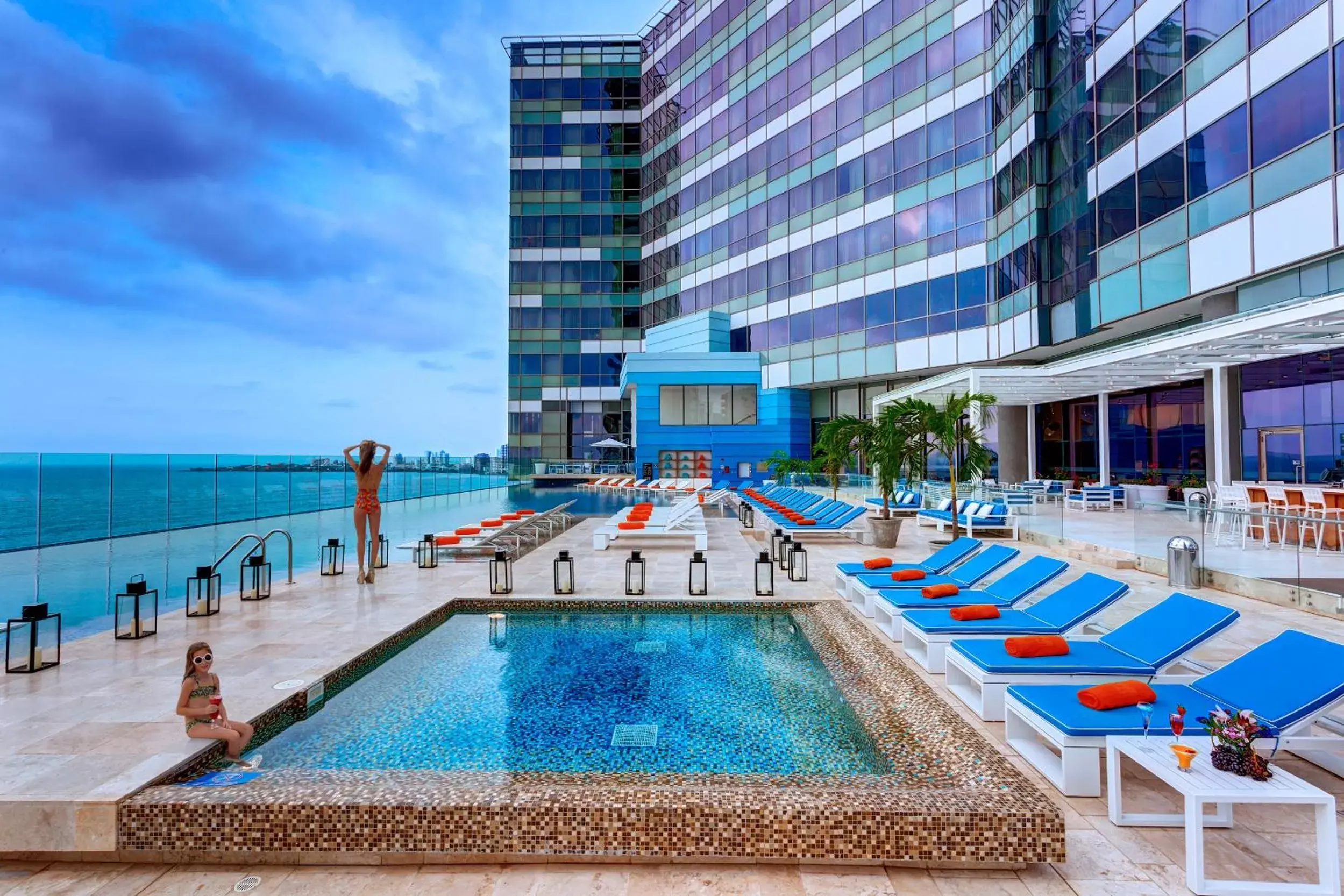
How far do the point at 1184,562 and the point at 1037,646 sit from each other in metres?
5.71

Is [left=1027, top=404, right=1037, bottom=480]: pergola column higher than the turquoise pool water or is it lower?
higher

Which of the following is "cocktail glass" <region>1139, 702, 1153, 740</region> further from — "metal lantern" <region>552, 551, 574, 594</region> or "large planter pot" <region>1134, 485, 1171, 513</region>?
"large planter pot" <region>1134, 485, 1171, 513</region>

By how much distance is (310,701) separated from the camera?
563 cm

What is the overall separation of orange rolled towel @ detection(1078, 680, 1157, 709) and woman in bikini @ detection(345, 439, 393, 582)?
28.4 ft

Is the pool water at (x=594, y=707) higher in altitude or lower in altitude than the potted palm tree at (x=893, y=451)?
lower

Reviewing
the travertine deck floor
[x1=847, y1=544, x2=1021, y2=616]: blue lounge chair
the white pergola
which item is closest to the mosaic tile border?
the travertine deck floor

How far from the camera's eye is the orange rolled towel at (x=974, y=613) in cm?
620

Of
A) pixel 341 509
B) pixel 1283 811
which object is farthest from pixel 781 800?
pixel 341 509

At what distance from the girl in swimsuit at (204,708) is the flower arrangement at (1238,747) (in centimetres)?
532

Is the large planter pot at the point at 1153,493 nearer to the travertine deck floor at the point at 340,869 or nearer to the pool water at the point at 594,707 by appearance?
the travertine deck floor at the point at 340,869

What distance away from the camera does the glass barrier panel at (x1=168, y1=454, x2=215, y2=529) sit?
64.4ft

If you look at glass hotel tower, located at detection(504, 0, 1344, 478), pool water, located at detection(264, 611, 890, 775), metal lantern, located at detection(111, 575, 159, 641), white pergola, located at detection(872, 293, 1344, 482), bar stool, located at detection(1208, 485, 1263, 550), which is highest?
glass hotel tower, located at detection(504, 0, 1344, 478)

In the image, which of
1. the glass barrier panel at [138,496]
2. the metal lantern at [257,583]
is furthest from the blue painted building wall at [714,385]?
the metal lantern at [257,583]

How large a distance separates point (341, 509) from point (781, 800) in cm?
2893
